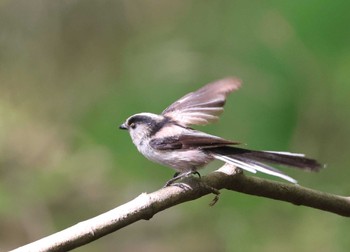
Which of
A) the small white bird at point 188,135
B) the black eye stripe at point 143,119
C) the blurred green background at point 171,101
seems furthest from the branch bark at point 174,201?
the blurred green background at point 171,101

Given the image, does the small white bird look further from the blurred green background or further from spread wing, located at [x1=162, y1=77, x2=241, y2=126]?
the blurred green background

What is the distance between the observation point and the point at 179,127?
122 centimetres

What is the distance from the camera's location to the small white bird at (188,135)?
1.14 metres

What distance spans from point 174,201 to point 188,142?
132mm

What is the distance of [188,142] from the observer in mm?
1174

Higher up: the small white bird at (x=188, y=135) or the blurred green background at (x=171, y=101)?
the blurred green background at (x=171, y=101)

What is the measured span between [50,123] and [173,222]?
18.9 inches

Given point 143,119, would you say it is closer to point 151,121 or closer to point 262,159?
point 151,121

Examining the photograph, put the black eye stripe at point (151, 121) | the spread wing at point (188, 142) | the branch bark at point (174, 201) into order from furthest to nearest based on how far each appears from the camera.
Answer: the black eye stripe at point (151, 121) < the spread wing at point (188, 142) < the branch bark at point (174, 201)

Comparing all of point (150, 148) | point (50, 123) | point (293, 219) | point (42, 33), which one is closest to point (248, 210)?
point (293, 219)

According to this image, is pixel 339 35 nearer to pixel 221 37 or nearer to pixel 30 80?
pixel 221 37

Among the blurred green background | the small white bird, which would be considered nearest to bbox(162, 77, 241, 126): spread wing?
the small white bird

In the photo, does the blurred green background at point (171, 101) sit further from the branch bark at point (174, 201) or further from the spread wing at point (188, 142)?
the spread wing at point (188, 142)

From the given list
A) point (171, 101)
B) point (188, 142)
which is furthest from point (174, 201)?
point (171, 101)
